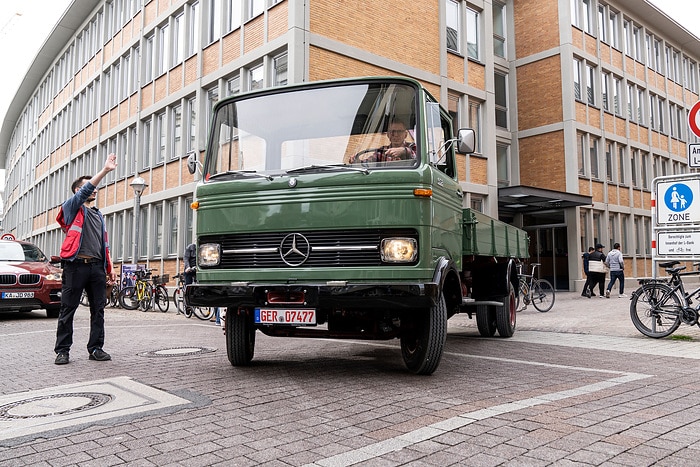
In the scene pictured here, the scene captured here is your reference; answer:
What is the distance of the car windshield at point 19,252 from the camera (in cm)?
1409

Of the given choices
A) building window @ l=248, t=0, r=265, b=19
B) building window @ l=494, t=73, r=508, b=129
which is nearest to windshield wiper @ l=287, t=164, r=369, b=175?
building window @ l=248, t=0, r=265, b=19

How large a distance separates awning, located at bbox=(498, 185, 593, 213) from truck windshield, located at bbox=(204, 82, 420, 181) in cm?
1646

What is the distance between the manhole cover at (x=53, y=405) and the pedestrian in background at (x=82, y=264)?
1.90 meters

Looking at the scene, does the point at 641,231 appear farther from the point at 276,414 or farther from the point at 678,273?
the point at 276,414

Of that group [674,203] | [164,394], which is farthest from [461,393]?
[674,203]

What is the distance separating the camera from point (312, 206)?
5.35 meters

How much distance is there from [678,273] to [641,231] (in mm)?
24984

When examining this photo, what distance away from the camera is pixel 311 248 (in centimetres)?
533

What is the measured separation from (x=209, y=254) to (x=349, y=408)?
203 centimetres

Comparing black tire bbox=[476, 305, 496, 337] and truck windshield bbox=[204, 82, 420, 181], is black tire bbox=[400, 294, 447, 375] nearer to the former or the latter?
truck windshield bbox=[204, 82, 420, 181]

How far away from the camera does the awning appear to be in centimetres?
2200

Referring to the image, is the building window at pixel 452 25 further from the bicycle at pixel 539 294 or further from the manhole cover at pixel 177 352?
the manhole cover at pixel 177 352

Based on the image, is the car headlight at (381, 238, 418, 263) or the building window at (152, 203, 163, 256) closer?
the car headlight at (381, 238, 418, 263)

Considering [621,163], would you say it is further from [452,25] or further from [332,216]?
[332,216]
